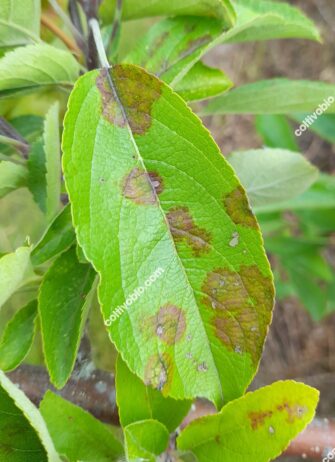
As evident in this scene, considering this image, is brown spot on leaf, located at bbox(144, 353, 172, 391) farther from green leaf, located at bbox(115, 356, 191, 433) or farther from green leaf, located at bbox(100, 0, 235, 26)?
green leaf, located at bbox(100, 0, 235, 26)

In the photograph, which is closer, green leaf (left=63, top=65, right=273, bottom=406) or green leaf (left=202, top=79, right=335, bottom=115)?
green leaf (left=63, top=65, right=273, bottom=406)

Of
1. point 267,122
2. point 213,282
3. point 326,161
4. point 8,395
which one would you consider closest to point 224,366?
point 213,282

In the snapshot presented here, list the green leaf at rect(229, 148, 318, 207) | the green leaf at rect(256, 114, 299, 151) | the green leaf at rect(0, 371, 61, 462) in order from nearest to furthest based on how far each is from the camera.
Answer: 1. the green leaf at rect(0, 371, 61, 462)
2. the green leaf at rect(229, 148, 318, 207)
3. the green leaf at rect(256, 114, 299, 151)

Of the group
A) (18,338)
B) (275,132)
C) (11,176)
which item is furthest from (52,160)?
(275,132)

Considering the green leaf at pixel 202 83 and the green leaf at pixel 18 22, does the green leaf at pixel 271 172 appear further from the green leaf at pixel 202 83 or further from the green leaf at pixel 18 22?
the green leaf at pixel 18 22

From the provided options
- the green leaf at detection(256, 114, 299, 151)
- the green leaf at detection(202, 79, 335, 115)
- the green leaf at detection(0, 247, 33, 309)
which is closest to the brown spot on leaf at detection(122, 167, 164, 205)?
the green leaf at detection(0, 247, 33, 309)
